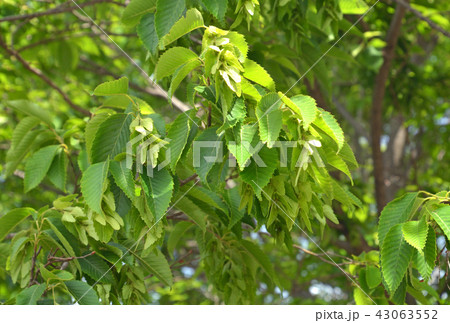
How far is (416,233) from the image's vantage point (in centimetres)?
136

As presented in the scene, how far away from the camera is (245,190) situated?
1460mm

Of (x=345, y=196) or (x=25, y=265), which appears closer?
(x=345, y=196)

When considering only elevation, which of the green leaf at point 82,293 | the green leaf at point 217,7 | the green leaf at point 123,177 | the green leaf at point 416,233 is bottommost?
the green leaf at point 82,293

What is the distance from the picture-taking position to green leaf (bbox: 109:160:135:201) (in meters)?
1.40

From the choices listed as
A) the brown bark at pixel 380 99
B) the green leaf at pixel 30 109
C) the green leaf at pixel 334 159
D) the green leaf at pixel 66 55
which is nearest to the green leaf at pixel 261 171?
the green leaf at pixel 334 159

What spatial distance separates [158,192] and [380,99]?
7.84ft

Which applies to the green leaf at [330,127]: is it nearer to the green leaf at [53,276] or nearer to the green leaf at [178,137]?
the green leaf at [178,137]

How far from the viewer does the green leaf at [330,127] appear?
4.18ft

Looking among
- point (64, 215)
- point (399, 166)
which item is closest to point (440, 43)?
point (399, 166)

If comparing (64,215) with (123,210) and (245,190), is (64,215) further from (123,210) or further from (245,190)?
(245,190)

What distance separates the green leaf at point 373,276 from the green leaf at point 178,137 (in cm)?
89

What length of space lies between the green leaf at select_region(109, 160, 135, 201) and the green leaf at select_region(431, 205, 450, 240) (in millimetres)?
744

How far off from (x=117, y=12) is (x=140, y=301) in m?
3.52
